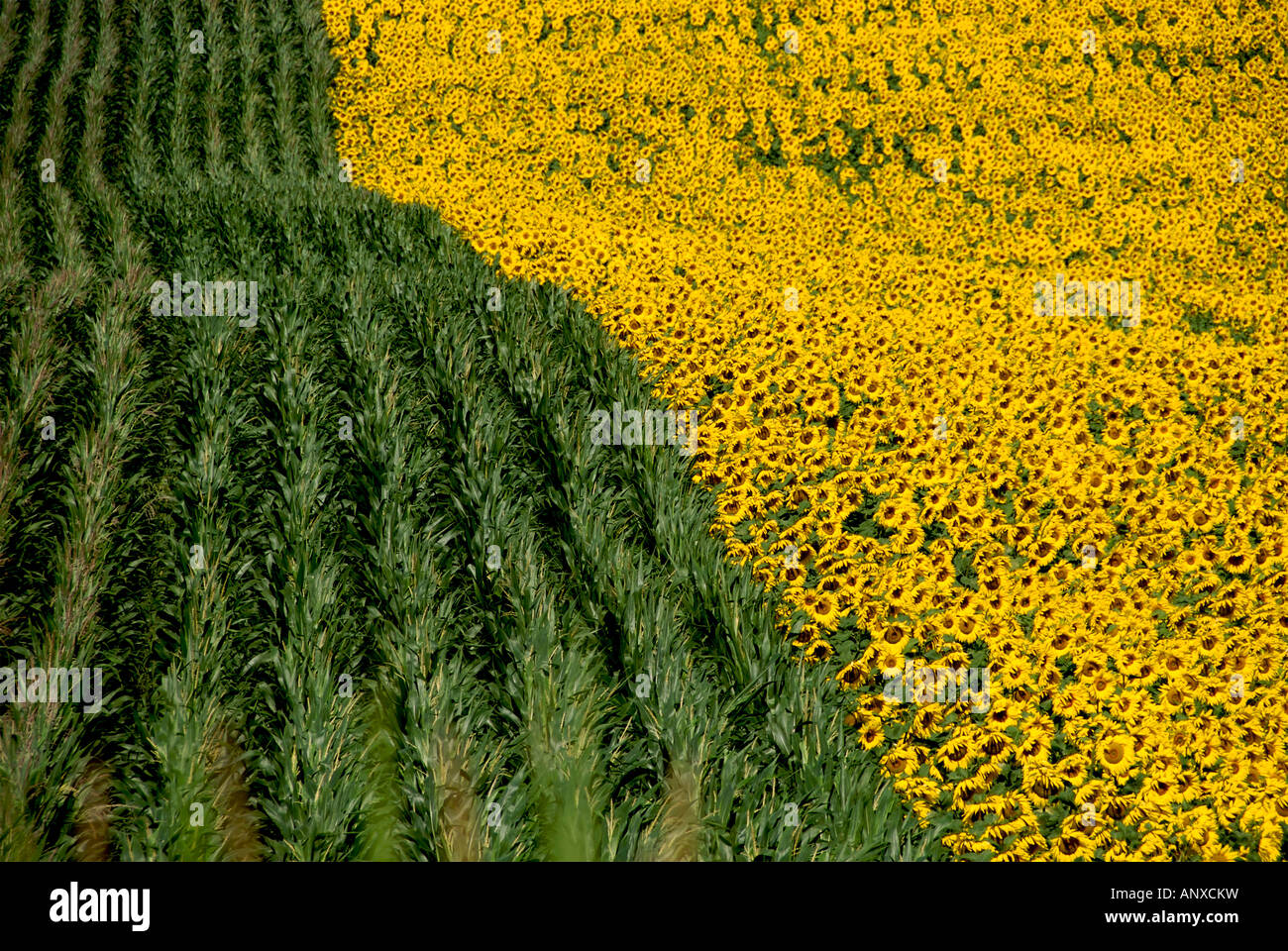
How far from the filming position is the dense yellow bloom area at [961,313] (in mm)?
4309

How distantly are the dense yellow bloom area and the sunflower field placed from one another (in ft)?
0.13

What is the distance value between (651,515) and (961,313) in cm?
442

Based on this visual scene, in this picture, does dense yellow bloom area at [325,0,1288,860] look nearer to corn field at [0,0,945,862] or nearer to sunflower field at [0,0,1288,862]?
sunflower field at [0,0,1288,862]

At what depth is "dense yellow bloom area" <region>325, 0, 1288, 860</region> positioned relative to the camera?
4309 millimetres

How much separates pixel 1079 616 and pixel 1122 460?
1696 millimetres

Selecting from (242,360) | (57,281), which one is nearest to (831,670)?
(242,360)

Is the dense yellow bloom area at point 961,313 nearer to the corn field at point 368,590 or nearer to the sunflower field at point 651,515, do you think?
the sunflower field at point 651,515

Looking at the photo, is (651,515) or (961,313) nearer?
(651,515)

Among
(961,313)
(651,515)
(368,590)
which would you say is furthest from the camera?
(961,313)

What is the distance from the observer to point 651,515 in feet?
18.7

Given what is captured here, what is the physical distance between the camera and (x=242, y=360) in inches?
285

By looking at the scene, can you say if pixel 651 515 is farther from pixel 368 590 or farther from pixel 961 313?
pixel 961 313

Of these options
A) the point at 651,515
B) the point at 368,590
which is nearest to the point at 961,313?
the point at 651,515

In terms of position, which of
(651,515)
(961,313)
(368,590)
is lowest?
(368,590)
